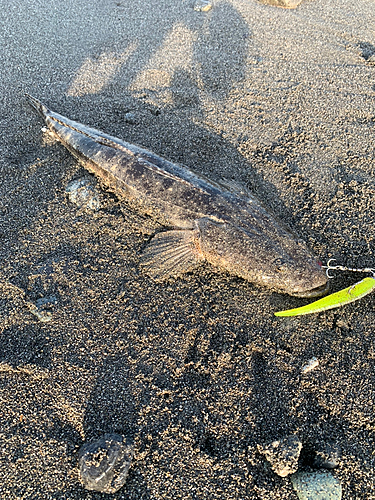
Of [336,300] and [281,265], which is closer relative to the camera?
[336,300]

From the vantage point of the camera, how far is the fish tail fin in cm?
527

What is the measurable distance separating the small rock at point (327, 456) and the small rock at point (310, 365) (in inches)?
21.6

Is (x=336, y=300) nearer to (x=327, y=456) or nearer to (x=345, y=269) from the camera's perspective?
(x=345, y=269)

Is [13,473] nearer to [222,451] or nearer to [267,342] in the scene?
[222,451]

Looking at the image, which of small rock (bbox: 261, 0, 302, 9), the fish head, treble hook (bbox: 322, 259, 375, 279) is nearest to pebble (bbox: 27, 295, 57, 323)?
the fish head

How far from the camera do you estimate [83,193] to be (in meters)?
4.14

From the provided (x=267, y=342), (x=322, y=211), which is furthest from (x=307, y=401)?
(x=322, y=211)

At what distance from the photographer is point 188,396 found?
279 centimetres

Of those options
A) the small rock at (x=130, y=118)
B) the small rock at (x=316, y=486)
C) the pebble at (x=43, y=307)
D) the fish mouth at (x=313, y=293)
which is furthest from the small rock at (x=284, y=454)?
the small rock at (x=130, y=118)

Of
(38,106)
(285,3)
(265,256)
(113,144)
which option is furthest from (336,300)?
(285,3)

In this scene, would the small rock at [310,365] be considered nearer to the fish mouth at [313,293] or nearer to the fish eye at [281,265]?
the fish mouth at [313,293]

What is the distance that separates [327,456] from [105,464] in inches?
59.9

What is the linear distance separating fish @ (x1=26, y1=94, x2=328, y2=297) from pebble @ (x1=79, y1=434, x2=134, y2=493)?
1.51m

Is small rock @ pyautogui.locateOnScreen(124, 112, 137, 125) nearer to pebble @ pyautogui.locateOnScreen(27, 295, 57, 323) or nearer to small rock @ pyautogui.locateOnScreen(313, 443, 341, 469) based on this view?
pebble @ pyautogui.locateOnScreen(27, 295, 57, 323)
